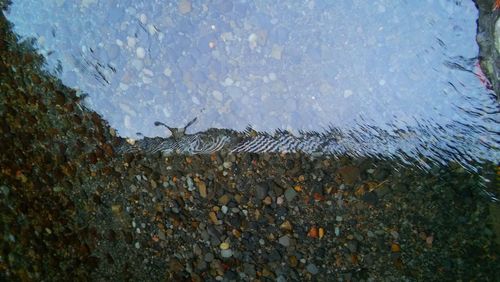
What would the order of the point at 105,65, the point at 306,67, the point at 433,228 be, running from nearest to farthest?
1. the point at 433,228
2. the point at 306,67
3. the point at 105,65

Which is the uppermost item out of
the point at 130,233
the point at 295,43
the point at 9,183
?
the point at 9,183

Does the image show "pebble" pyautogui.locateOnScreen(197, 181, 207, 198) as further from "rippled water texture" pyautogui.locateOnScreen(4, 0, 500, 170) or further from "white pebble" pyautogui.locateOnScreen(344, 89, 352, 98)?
"white pebble" pyautogui.locateOnScreen(344, 89, 352, 98)

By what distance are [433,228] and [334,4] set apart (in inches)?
39.7

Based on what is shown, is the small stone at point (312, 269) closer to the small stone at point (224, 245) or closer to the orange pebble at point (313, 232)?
the orange pebble at point (313, 232)

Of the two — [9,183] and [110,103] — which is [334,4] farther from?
[9,183]

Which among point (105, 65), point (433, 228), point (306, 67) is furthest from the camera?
point (105, 65)

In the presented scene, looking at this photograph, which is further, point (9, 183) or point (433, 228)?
point (9, 183)

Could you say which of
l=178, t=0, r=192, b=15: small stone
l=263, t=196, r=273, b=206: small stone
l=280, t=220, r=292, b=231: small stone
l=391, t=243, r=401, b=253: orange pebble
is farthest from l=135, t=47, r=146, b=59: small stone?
l=391, t=243, r=401, b=253: orange pebble

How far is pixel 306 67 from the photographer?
164 cm

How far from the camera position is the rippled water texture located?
1.57 metres

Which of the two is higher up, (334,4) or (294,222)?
(334,4)

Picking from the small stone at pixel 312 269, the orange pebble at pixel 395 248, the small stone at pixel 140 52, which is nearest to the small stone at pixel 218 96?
the small stone at pixel 140 52

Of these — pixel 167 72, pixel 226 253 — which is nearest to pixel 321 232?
pixel 226 253

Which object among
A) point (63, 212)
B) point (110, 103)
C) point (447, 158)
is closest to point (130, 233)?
point (63, 212)
